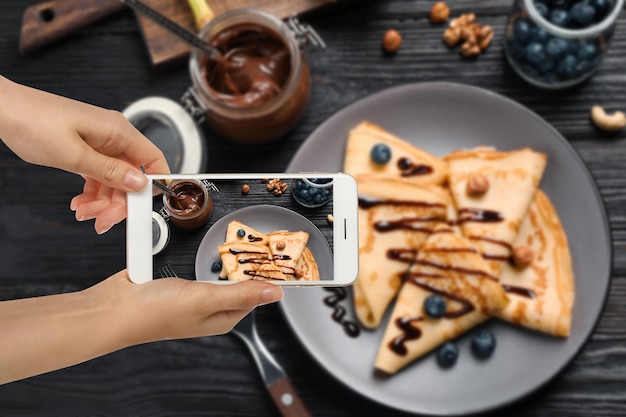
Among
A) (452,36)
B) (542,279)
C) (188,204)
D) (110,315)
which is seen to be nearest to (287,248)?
(188,204)

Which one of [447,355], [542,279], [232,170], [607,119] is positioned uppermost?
[607,119]

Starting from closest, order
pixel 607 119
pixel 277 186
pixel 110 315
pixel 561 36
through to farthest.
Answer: pixel 110 315
pixel 277 186
pixel 561 36
pixel 607 119

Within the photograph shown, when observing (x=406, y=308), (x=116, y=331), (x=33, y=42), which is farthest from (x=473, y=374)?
(x=33, y=42)

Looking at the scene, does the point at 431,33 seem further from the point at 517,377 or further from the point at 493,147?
the point at 517,377

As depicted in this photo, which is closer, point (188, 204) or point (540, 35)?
point (188, 204)

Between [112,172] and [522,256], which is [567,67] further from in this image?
[112,172]

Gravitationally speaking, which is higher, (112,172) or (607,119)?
(112,172)

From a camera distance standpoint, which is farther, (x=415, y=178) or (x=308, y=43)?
(x=308, y=43)
